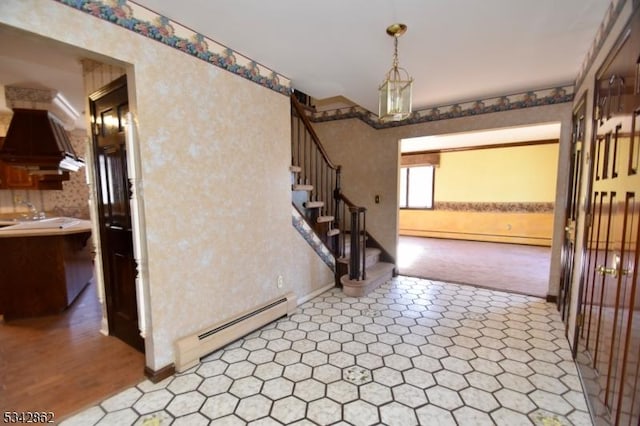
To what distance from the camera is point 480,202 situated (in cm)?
750

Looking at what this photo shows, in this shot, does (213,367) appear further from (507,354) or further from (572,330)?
(572,330)

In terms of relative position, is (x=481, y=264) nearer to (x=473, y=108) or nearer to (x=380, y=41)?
(x=473, y=108)

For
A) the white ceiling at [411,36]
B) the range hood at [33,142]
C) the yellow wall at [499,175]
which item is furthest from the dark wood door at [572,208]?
the range hood at [33,142]

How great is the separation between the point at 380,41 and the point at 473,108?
2.19m

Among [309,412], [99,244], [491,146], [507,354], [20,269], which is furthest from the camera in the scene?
[491,146]

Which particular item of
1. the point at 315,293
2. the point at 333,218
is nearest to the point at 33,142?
the point at 333,218

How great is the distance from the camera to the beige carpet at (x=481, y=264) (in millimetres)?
4215

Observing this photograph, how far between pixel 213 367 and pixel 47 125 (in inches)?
154

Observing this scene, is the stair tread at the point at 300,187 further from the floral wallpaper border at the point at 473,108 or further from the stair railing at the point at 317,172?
the floral wallpaper border at the point at 473,108

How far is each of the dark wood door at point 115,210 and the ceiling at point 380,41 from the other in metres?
0.42

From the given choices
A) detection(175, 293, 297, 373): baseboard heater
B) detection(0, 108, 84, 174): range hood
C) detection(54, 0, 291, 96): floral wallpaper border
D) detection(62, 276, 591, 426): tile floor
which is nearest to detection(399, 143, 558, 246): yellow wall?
detection(62, 276, 591, 426): tile floor

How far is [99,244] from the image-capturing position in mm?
2574

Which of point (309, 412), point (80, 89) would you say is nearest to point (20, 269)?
point (80, 89)

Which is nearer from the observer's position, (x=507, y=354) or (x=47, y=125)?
(x=507, y=354)
